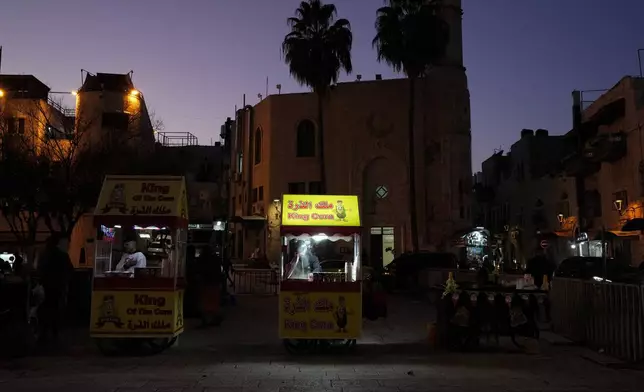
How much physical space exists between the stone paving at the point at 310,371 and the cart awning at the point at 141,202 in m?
2.35

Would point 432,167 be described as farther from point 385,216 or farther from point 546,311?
point 546,311

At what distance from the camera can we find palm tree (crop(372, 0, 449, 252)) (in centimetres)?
3219

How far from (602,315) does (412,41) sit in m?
24.1

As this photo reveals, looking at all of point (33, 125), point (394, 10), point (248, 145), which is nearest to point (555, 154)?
point (394, 10)

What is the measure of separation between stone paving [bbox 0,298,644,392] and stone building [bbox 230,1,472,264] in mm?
21536

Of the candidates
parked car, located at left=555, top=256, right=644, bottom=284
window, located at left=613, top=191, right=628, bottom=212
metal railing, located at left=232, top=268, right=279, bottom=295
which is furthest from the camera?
window, located at left=613, top=191, right=628, bottom=212

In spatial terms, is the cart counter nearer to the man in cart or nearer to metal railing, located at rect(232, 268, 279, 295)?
the man in cart

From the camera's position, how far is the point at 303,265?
1122cm

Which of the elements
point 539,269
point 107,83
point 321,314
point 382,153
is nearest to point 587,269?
point 539,269

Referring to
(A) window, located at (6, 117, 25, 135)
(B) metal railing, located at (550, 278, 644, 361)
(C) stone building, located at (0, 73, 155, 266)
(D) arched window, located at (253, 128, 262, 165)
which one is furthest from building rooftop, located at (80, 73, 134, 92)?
(B) metal railing, located at (550, 278, 644, 361)

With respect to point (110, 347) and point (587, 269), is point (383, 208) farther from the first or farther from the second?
point (110, 347)

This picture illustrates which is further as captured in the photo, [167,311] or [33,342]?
[33,342]

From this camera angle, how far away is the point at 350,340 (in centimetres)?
1104

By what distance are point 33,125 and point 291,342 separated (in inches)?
816
